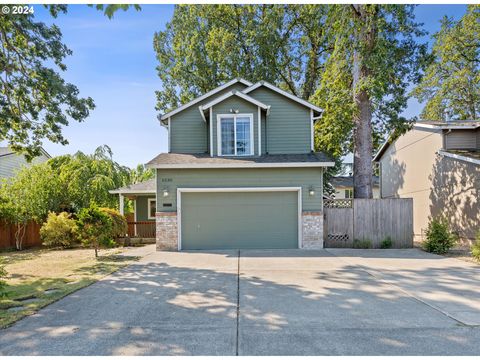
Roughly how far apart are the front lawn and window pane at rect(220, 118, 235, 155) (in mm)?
5604

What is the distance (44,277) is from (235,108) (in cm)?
890

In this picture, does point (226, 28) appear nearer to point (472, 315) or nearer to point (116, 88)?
point (116, 88)

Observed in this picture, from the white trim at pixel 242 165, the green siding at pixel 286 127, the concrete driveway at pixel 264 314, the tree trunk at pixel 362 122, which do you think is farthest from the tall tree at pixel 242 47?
the concrete driveway at pixel 264 314

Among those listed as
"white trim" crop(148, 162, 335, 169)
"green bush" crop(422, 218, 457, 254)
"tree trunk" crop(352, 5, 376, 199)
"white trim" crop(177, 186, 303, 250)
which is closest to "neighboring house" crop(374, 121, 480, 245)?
"green bush" crop(422, 218, 457, 254)

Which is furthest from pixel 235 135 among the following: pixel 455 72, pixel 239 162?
pixel 455 72

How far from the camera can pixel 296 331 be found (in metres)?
4.42

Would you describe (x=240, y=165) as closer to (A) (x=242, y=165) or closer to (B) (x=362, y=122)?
(A) (x=242, y=165)

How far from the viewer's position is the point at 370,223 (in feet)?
42.4

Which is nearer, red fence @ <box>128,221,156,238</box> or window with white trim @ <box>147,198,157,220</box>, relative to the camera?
red fence @ <box>128,221,156,238</box>

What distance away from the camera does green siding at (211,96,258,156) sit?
1319 centimetres

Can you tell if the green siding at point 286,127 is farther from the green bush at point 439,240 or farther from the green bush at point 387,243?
the green bush at point 439,240

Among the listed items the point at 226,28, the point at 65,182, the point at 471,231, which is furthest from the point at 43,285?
the point at 226,28

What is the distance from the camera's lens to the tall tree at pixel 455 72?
22.0 meters

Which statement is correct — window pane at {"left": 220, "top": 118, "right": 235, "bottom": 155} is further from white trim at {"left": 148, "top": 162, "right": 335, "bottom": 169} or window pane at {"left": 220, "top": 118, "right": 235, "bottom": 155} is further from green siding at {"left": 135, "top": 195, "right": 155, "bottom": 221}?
green siding at {"left": 135, "top": 195, "right": 155, "bottom": 221}
